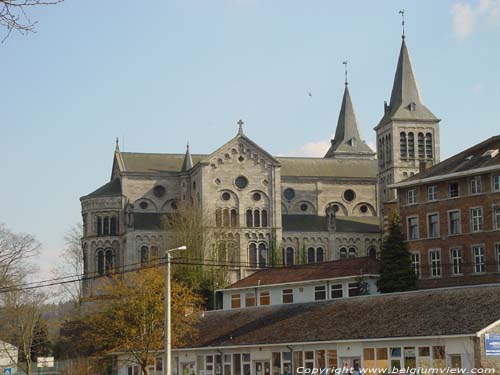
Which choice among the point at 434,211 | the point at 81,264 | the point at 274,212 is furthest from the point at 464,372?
the point at 81,264

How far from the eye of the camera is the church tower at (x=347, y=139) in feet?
445

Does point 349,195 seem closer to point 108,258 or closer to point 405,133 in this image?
point 405,133

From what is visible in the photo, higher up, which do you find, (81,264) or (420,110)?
(420,110)

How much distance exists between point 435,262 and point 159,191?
47.3 m

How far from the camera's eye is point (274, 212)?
106m

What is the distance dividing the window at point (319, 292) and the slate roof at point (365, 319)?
8135 millimetres

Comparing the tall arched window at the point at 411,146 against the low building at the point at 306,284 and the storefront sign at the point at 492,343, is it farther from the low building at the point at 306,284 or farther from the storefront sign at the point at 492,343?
the storefront sign at the point at 492,343

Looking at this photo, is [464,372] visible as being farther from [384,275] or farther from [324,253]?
[324,253]

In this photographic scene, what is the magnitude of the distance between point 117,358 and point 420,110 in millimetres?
64459

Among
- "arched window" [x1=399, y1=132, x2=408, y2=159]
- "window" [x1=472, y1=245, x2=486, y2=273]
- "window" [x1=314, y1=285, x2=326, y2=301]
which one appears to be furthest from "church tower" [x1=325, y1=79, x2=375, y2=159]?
"window" [x1=472, y1=245, x2=486, y2=273]

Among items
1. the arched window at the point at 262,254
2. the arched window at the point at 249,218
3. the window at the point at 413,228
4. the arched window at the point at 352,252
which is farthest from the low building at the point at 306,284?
the arched window at the point at 352,252

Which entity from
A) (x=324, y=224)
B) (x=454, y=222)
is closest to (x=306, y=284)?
(x=454, y=222)

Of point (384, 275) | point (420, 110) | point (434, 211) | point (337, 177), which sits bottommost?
point (384, 275)

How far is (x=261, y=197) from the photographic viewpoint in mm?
106312
